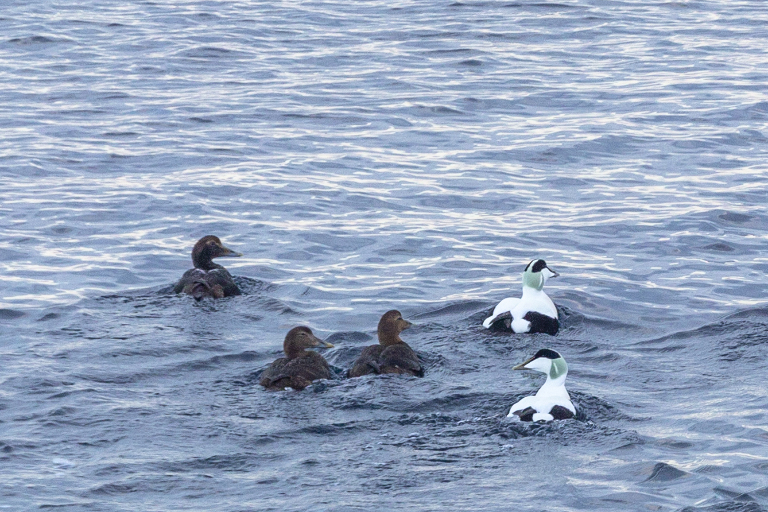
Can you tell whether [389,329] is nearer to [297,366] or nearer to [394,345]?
[394,345]

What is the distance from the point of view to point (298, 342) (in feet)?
33.9

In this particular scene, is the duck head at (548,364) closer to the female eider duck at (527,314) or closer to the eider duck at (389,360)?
the eider duck at (389,360)

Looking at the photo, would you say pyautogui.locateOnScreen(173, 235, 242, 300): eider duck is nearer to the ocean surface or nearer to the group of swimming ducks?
the group of swimming ducks

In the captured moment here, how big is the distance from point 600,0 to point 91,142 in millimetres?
13346

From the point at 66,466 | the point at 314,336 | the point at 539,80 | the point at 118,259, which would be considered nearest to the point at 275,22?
the point at 539,80

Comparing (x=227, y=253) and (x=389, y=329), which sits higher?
(x=227, y=253)

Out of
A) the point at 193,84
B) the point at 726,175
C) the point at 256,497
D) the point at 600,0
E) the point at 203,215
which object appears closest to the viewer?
the point at 256,497

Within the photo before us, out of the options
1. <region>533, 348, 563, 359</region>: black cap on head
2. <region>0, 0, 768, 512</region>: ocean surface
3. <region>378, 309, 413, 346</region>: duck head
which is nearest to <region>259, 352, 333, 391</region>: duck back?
<region>0, 0, 768, 512</region>: ocean surface

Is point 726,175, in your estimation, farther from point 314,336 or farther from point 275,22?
point 275,22

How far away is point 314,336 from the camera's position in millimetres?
10570

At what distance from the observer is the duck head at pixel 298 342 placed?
10.3 m

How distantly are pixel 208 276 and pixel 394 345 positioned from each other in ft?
8.21

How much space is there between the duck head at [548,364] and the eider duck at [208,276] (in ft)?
10.9

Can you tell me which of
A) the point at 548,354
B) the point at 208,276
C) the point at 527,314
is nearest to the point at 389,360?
the point at 548,354
